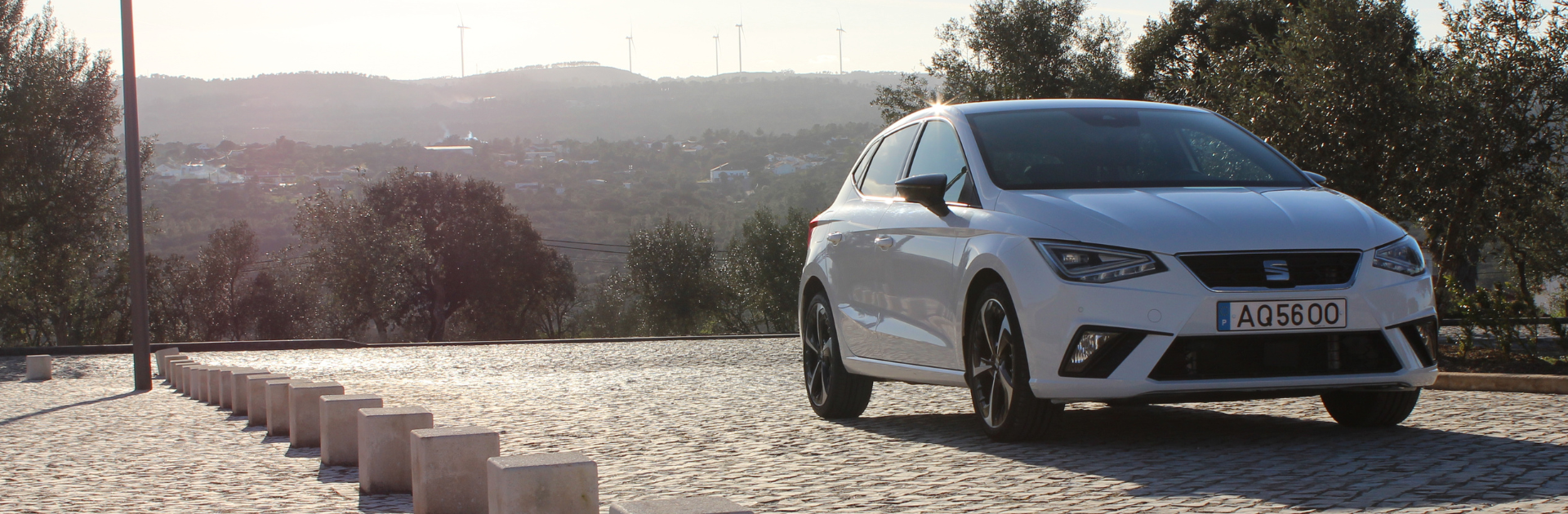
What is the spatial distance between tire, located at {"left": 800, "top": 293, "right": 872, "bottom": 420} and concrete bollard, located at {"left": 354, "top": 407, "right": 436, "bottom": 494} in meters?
2.56

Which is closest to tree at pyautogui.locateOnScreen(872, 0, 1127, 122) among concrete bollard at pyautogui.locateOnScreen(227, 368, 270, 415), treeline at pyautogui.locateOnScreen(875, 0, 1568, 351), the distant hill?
treeline at pyautogui.locateOnScreen(875, 0, 1568, 351)

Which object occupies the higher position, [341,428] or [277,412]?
[341,428]

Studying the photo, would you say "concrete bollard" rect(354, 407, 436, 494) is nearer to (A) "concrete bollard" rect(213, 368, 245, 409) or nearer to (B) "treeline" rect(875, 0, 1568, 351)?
(A) "concrete bollard" rect(213, 368, 245, 409)

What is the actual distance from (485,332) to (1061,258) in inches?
1804

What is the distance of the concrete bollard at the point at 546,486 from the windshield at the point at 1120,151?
269 centimetres

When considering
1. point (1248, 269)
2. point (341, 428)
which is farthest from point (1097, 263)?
point (341, 428)

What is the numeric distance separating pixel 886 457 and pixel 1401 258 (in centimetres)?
210

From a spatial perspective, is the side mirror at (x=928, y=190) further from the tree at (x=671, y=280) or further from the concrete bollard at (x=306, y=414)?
the tree at (x=671, y=280)

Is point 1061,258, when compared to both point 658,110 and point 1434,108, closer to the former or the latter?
point 1434,108

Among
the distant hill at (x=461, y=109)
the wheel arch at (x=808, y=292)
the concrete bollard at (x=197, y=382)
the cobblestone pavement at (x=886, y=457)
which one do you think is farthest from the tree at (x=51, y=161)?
the distant hill at (x=461, y=109)

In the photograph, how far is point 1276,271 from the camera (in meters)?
5.00

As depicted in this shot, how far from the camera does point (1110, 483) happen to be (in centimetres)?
457

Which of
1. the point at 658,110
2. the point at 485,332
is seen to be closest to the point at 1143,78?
the point at 485,332

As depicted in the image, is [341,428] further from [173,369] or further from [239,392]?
[173,369]
